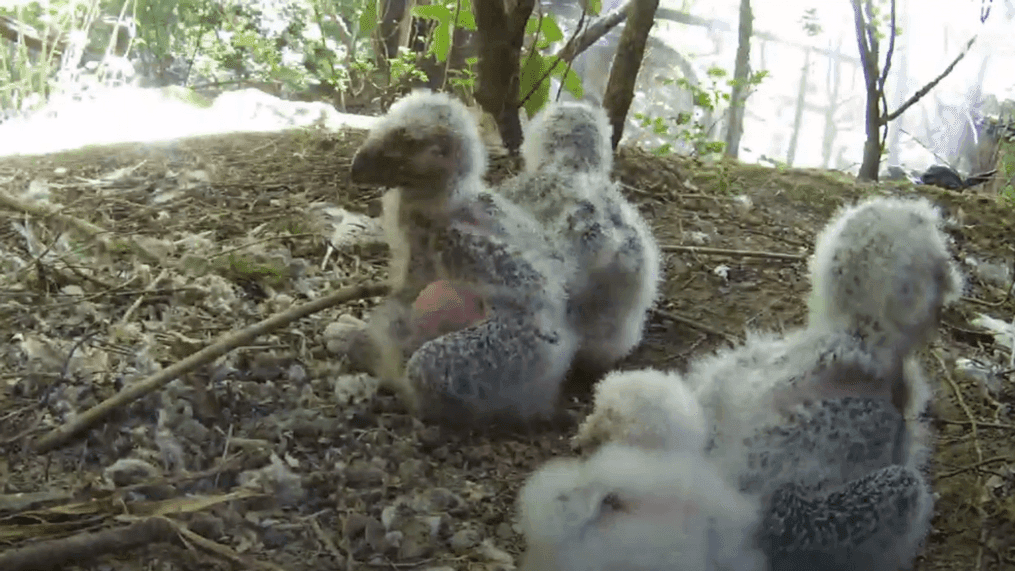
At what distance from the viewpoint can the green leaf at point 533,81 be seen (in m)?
2.72

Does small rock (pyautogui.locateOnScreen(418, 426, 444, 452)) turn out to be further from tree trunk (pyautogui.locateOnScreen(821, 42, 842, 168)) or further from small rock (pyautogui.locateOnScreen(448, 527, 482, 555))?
tree trunk (pyautogui.locateOnScreen(821, 42, 842, 168))

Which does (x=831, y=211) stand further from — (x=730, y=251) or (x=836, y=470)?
(x=836, y=470)

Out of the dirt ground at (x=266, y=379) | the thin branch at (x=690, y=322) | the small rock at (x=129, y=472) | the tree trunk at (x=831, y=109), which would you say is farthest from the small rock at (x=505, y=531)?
the tree trunk at (x=831, y=109)

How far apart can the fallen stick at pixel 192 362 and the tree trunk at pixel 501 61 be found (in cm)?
89

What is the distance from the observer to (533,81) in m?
2.74

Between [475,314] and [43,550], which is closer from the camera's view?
[43,550]

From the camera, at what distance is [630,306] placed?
6.64 feet

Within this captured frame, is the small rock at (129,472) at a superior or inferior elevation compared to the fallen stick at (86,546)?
inferior

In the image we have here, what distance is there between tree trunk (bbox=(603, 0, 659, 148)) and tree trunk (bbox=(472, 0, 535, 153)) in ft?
1.17

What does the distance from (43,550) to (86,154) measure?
2.08 metres

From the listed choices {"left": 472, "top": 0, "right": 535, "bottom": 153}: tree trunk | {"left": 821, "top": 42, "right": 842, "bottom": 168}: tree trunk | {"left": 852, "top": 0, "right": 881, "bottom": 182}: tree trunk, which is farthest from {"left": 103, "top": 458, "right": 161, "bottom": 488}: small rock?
{"left": 821, "top": 42, "right": 842, "bottom": 168}: tree trunk

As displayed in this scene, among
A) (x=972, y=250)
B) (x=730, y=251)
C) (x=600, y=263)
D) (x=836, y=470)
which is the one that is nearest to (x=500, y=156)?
(x=730, y=251)

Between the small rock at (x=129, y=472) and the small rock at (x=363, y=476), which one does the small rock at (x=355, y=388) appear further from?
the small rock at (x=129, y=472)

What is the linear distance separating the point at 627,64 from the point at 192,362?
1824mm
